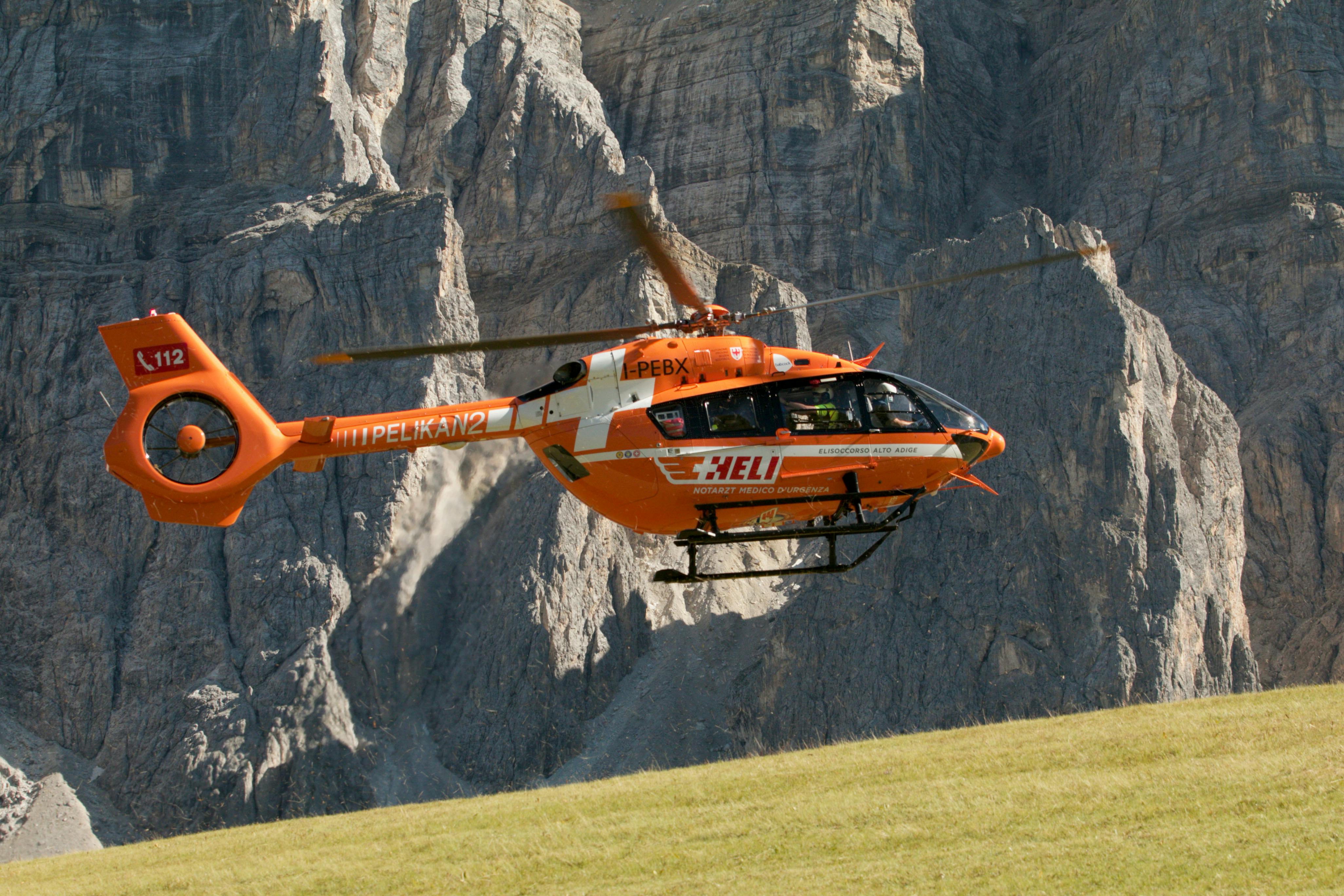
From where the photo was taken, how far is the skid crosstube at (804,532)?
1611cm

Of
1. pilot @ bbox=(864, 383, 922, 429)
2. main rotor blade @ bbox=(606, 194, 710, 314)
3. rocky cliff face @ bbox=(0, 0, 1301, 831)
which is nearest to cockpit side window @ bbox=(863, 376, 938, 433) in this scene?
pilot @ bbox=(864, 383, 922, 429)

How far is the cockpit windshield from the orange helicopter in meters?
0.16

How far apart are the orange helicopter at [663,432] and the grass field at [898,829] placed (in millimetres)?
2897

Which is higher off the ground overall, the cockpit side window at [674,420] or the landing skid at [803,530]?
the cockpit side window at [674,420]

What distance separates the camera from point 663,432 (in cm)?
1645

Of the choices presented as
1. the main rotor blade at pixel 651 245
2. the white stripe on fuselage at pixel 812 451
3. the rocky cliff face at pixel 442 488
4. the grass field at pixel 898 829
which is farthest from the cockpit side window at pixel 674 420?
the rocky cliff face at pixel 442 488

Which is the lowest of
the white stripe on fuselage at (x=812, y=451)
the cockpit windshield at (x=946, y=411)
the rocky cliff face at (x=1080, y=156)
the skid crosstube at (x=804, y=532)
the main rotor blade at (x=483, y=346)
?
the skid crosstube at (x=804, y=532)

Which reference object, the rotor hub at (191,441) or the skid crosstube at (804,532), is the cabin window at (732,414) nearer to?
the skid crosstube at (804,532)

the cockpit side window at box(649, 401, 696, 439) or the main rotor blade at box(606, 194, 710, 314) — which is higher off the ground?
the main rotor blade at box(606, 194, 710, 314)

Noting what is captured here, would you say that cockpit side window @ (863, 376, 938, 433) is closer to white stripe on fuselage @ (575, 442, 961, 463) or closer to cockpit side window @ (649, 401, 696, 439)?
white stripe on fuselage @ (575, 442, 961, 463)

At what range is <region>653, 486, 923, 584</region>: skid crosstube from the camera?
16109 mm

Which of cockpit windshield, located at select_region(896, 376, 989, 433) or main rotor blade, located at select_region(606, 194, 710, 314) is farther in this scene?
cockpit windshield, located at select_region(896, 376, 989, 433)

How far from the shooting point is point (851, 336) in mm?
57312

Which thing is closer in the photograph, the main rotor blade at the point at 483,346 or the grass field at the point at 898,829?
the grass field at the point at 898,829
